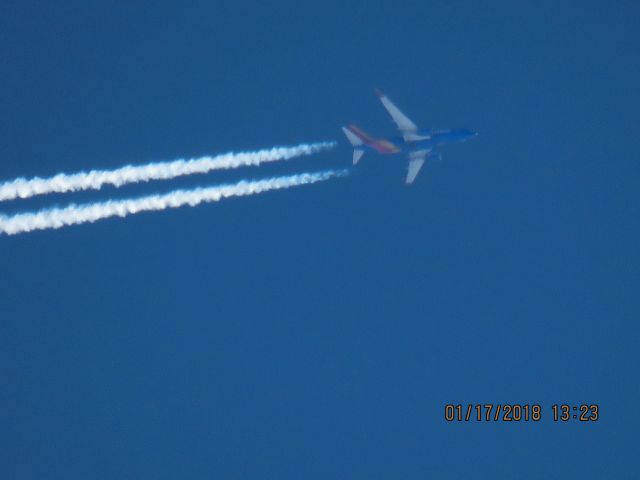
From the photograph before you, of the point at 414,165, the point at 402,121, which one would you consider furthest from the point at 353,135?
the point at 414,165

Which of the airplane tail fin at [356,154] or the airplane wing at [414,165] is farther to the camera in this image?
the airplane wing at [414,165]

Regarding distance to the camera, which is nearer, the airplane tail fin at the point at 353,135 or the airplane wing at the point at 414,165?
the airplane tail fin at the point at 353,135

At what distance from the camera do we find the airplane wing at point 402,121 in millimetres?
38188

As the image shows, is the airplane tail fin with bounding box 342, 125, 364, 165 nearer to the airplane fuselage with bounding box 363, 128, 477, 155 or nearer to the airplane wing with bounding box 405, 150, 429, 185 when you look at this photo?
the airplane fuselage with bounding box 363, 128, 477, 155

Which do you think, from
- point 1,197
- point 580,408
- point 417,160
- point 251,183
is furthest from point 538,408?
point 1,197

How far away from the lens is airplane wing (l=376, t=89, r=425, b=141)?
125 ft

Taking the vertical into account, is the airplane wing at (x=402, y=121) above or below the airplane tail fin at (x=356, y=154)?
above

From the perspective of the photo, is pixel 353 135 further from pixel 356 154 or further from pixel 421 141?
pixel 421 141

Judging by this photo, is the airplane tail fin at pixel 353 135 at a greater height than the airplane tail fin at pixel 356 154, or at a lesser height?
greater

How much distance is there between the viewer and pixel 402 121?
Result: 38.4 meters

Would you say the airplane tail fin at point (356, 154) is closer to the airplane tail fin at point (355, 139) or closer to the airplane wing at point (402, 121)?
the airplane tail fin at point (355, 139)

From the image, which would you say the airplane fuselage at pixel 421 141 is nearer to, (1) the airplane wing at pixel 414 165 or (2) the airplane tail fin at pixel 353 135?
(2) the airplane tail fin at pixel 353 135

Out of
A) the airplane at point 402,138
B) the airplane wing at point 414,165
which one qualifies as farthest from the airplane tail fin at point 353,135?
the airplane wing at point 414,165

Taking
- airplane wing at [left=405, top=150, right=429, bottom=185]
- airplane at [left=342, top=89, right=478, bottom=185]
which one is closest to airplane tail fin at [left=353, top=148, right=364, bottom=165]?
airplane at [left=342, top=89, right=478, bottom=185]
